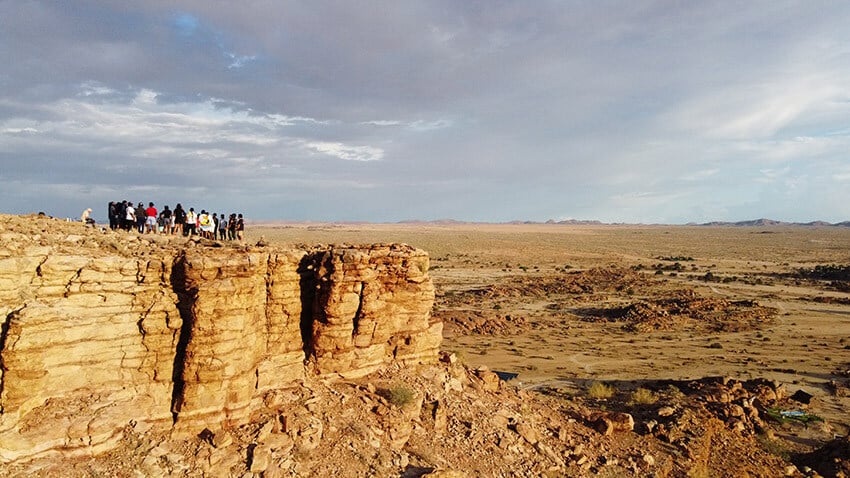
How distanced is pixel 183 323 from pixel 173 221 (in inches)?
391

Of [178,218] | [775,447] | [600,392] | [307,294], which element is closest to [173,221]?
[178,218]

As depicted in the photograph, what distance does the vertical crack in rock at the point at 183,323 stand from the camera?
402 inches

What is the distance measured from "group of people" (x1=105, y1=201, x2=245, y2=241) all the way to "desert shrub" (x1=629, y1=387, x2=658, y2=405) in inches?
594

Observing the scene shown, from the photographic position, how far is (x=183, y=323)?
1038 centimetres

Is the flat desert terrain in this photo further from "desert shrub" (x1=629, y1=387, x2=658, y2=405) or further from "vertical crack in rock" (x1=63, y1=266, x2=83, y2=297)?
"vertical crack in rock" (x1=63, y1=266, x2=83, y2=297)

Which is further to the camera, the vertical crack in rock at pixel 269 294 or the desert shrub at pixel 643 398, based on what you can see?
the desert shrub at pixel 643 398

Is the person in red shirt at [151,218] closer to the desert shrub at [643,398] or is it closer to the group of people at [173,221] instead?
the group of people at [173,221]

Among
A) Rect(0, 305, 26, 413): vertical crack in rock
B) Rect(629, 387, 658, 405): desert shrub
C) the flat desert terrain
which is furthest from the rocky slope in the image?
the flat desert terrain

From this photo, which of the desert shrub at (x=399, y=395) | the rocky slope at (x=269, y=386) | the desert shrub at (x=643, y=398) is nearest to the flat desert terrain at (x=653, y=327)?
the desert shrub at (x=643, y=398)

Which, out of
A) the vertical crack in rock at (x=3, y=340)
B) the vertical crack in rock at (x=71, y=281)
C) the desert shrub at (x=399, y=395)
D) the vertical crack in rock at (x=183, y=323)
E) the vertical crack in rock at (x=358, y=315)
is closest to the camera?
the vertical crack in rock at (x=3, y=340)

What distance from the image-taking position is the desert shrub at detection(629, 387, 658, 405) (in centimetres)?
1819

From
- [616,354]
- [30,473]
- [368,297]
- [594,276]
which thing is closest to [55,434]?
[30,473]

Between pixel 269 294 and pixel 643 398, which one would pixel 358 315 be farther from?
pixel 643 398

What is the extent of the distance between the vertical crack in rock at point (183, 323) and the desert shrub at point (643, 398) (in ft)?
48.6
